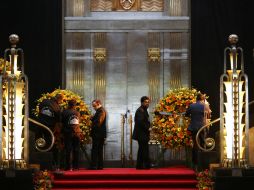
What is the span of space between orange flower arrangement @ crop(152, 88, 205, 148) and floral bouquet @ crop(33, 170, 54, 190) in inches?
151

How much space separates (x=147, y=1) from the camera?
2386 cm

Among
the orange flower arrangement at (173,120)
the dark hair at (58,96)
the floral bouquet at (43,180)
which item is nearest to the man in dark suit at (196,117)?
the orange flower arrangement at (173,120)

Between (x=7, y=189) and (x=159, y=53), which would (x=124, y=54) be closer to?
(x=159, y=53)

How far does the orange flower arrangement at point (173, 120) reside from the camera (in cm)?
2069

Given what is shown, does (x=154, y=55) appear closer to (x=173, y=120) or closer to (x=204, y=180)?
(x=173, y=120)

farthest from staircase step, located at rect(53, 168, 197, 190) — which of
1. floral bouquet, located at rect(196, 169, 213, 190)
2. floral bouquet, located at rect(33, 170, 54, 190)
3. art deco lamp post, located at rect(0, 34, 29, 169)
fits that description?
art deco lamp post, located at rect(0, 34, 29, 169)

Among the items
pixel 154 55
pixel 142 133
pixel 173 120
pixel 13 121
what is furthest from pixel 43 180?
pixel 154 55

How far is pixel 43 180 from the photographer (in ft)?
57.1

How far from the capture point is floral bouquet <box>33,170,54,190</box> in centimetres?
1720

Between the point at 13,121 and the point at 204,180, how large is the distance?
3.94m

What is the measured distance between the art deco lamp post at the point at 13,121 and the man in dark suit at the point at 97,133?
3017 mm

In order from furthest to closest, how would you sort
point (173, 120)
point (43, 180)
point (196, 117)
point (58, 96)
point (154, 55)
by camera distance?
point (154, 55) < point (173, 120) < point (58, 96) < point (196, 117) < point (43, 180)

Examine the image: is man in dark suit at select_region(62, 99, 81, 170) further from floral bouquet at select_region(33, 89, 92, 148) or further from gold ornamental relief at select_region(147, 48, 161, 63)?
gold ornamental relief at select_region(147, 48, 161, 63)

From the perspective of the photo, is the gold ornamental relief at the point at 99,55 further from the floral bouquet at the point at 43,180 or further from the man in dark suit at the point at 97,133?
the floral bouquet at the point at 43,180
